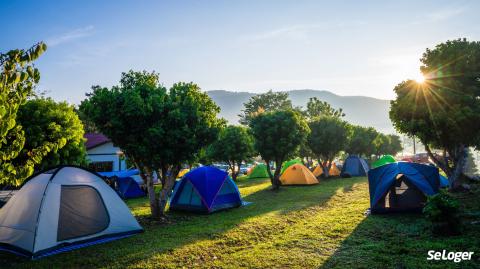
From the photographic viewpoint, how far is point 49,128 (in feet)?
38.3

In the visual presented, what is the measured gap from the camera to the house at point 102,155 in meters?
29.7

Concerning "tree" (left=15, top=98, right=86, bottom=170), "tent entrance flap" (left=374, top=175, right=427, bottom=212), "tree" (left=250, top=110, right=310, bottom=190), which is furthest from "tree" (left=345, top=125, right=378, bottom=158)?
"tree" (left=15, top=98, right=86, bottom=170)

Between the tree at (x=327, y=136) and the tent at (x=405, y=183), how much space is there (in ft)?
55.5

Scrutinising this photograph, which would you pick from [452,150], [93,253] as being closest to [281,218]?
[93,253]

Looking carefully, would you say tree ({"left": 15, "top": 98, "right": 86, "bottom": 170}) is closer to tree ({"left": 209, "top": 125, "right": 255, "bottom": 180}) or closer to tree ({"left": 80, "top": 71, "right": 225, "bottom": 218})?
tree ({"left": 80, "top": 71, "right": 225, "bottom": 218})

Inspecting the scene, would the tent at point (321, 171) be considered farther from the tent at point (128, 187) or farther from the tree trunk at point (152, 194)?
the tree trunk at point (152, 194)

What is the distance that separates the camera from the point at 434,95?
1300 centimetres

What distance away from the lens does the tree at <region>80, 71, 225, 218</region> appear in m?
10.8

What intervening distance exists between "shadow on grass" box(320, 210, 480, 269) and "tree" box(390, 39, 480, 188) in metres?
5.04

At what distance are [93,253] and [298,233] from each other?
235 inches

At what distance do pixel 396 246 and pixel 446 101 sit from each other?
8.20m

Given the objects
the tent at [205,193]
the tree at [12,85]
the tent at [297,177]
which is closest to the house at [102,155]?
the tent at [297,177]

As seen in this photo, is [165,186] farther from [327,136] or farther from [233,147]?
[327,136]

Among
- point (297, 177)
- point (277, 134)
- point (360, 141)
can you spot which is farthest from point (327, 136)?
point (360, 141)
